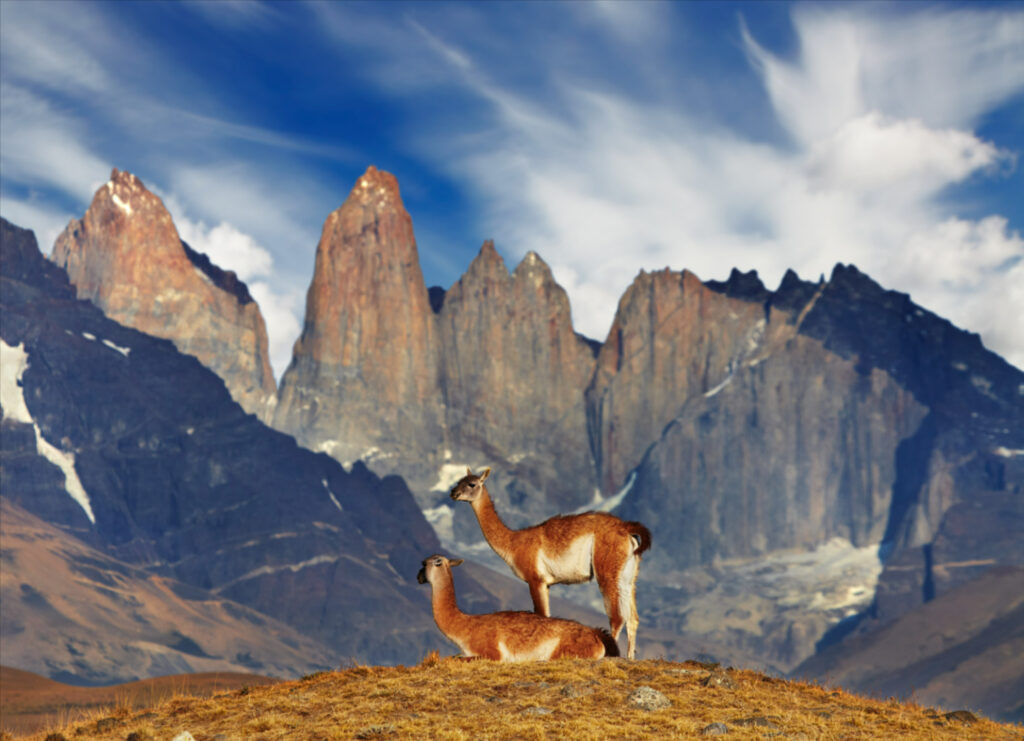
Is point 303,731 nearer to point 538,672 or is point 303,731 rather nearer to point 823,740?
point 538,672

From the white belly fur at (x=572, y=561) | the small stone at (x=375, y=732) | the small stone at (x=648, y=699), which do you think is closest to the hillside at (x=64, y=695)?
the white belly fur at (x=572, y=561)

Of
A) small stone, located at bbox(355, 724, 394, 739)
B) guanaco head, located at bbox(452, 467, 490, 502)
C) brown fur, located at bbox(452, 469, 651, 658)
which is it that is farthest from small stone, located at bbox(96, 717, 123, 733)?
guanaco head, located at bbox(452, 467, 490, 502)

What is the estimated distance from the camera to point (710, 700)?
25.3 metres

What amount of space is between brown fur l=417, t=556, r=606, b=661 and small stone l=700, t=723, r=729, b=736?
6198mm

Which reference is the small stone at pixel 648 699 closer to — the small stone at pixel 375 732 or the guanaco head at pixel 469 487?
the small stone at pixel 375 732

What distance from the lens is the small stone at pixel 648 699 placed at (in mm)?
24433

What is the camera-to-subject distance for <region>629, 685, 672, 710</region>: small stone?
2443cm

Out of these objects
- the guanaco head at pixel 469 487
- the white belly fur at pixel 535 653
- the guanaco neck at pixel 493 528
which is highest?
the guanaco head at pixel 469 487

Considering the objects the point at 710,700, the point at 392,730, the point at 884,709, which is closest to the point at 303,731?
the point at 392,730

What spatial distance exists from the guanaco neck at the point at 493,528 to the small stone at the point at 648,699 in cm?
695

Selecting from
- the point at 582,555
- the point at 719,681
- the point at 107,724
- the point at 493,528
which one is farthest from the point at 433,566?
the point at 107,724

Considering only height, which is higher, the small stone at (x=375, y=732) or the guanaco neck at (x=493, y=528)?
the guanaco neck at (x=493, y=528)

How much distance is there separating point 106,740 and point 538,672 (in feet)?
32.5

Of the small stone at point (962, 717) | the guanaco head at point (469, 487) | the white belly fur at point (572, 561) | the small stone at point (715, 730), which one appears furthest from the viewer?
the guanaco head at point (469, 487)
